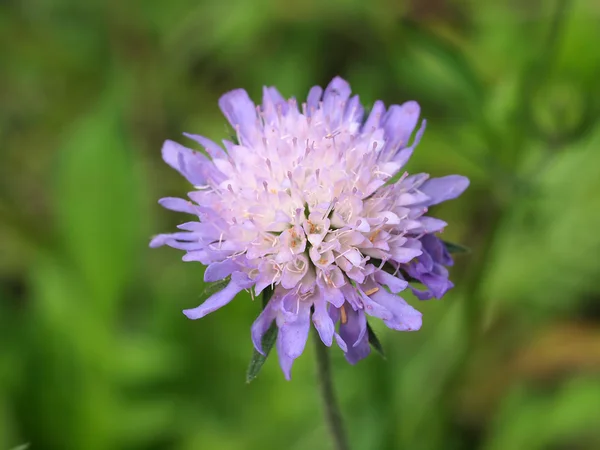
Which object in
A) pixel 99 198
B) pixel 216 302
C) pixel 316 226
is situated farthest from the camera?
pixel 99 198

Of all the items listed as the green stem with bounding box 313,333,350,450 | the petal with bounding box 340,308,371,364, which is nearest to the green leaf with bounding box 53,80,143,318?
the green stem with bounding box 313,333,350,450

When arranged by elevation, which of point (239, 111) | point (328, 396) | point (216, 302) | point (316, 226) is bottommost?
point (328, 396)

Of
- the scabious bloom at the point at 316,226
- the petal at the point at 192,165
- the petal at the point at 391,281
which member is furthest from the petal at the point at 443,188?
the petal at the point at 192,165

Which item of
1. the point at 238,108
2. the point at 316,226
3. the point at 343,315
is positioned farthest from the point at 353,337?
the point at 238,108

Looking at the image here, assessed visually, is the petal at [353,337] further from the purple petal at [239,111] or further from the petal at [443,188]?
the purple petal at [239,111]

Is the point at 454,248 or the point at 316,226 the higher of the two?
the point at 316,226

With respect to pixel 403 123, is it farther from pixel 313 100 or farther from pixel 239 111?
pixel 239 111

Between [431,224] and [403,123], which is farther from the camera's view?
[403,123]
